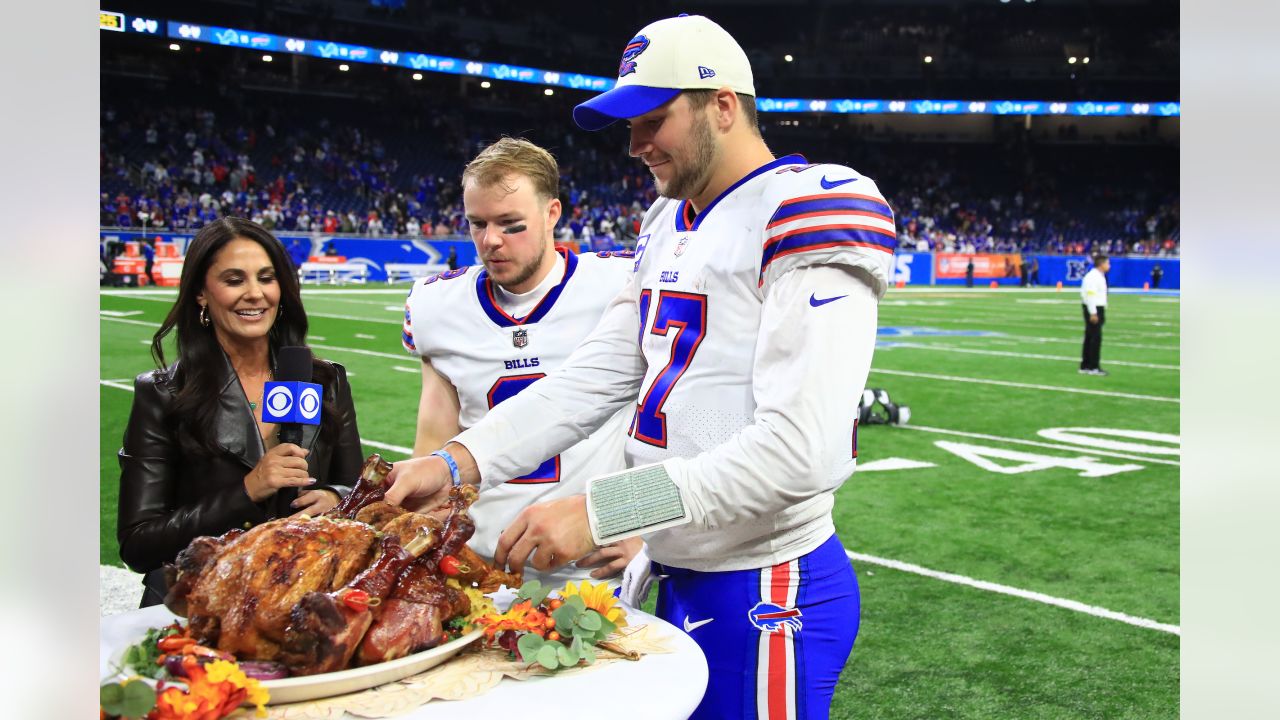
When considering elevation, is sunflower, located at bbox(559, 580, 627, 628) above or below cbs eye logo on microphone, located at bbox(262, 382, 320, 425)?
below

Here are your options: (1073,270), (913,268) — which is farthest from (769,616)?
(1073,270)

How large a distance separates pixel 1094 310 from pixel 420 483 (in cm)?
1368

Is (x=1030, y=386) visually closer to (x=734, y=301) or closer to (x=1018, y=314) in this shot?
(x=1018, y=314)

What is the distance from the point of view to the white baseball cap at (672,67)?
6.72 feet

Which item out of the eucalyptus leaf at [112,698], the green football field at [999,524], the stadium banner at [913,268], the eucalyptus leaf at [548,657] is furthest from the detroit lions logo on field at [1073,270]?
the eucalyptus leaf at [112,698]

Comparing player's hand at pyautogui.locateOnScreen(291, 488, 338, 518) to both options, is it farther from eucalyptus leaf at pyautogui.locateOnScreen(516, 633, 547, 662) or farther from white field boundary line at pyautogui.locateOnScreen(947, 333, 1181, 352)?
white field boundary line at pyautogui.locateOnScreen(947, 333, 1181, 352)

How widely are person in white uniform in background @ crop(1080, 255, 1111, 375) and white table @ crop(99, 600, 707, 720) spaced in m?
13.0

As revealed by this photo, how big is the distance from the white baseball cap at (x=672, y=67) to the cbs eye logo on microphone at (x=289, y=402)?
97cm

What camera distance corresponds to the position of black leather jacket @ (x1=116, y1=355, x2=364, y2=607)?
9.43 ft

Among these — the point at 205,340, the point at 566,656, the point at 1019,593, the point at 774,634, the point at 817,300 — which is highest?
Result: the point at 817,300

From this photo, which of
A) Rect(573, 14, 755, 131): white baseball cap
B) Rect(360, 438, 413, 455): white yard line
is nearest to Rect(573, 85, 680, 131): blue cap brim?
Rect(573, 14, 755, 131): white baseball cap

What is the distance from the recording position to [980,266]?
40.3 meters

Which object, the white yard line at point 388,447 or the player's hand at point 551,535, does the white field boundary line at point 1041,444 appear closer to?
the white yard line at point 388,447
